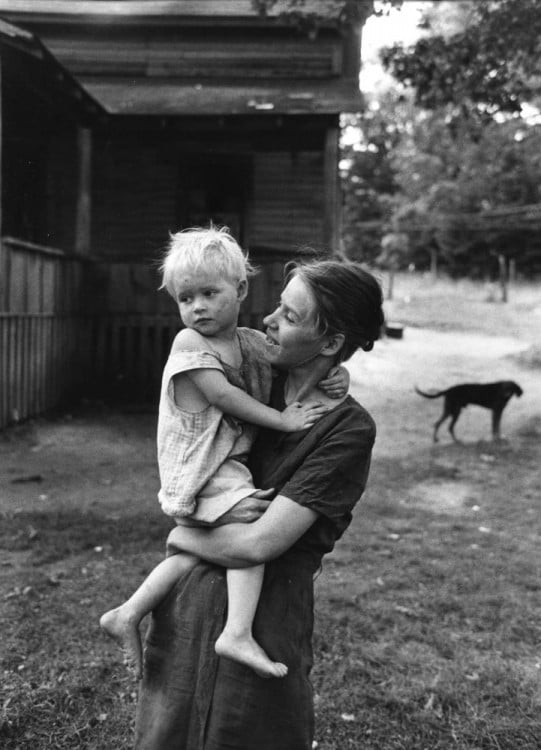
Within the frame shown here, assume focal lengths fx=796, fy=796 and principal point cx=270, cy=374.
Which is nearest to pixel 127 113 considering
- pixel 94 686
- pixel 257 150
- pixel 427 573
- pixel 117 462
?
pixel 257 150

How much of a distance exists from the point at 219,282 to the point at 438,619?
3.24m

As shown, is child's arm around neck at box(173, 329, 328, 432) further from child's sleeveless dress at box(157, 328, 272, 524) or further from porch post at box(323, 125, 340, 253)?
porch post at box(323, 125, 340, 253)

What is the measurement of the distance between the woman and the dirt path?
4.43m

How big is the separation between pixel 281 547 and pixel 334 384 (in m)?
0.40

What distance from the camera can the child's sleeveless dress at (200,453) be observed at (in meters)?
1.82

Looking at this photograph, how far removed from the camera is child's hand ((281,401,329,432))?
6.05 ft

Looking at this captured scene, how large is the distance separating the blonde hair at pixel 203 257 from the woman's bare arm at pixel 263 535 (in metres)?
0.55

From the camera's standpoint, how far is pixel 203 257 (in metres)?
1.87

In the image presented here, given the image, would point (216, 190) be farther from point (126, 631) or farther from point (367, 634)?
point (126, 631)

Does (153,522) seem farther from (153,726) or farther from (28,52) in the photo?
(28,52)

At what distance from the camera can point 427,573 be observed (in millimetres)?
5227

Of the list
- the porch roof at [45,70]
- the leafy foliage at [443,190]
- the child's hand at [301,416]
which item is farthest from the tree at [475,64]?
the leafy foliage at [443,190]

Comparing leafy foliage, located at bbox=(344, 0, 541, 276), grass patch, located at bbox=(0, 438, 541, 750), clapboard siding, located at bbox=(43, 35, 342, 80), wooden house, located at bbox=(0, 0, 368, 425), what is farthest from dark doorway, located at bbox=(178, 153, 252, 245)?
leafy foliage, located at bbox=(344, 0, 541, 276)

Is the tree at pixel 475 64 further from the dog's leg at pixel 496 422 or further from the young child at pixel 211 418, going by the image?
the young child at pixel 211 418
